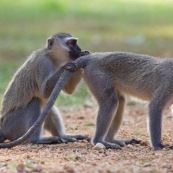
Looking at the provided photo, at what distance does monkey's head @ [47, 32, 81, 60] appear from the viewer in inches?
386

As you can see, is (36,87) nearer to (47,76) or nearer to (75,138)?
(47,76)

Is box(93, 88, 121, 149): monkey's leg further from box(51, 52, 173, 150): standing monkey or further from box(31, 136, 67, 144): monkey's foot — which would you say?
box(31, 136, 67, 144): monkey's foot

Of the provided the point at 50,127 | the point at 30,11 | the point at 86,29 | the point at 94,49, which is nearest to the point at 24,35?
the point at 86,29

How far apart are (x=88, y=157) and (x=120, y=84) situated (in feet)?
5.25

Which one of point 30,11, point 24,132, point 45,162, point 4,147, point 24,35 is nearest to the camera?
point 45,162

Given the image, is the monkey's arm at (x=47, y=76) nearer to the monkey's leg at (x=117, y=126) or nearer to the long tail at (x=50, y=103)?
the long tail at (x=50, y=103)

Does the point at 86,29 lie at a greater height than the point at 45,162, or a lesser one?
greater

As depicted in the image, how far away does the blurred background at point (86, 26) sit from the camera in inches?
825

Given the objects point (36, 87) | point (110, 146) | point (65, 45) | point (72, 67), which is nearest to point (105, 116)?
point (110, 146)

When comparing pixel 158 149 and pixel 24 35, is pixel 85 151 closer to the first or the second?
pixel 158 149

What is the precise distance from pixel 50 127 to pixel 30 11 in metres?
21.4

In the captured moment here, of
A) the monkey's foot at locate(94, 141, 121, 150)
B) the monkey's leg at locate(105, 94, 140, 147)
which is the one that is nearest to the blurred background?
the monkey's leg at locate(105, 94, 140, 147)

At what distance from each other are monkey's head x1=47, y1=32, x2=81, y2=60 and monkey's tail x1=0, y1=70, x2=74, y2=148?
572 millimetres

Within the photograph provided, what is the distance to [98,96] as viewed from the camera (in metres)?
9.21
